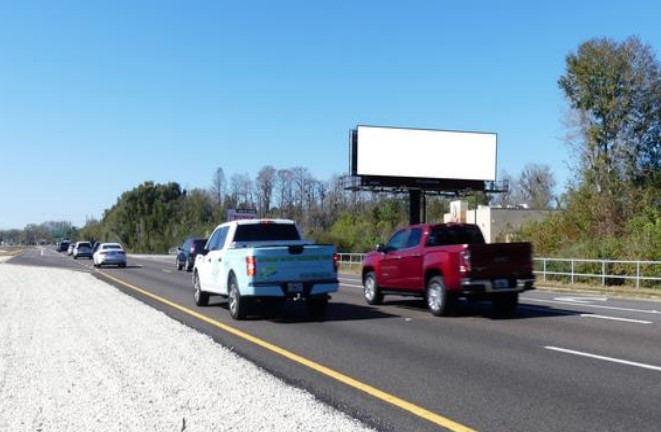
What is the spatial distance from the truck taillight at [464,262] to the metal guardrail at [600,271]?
11531 mm

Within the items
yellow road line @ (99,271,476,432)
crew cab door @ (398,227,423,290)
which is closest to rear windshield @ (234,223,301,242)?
yellow road line @ (99,271,476,432)

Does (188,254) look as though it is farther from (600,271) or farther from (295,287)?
(295,287)

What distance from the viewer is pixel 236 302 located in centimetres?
1498

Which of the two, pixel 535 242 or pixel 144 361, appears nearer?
pixel 144 361

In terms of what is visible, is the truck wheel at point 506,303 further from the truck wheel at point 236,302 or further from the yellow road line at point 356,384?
the yellow road line at point 356,384

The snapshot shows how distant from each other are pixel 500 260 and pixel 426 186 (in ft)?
131

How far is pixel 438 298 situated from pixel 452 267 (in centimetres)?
88

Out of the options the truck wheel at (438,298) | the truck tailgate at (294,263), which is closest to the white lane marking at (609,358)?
the truck wheel at (438,298)

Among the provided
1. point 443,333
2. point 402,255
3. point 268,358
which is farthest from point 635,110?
point 268,358

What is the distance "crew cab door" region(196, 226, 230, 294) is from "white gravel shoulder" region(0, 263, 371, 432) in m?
1.93

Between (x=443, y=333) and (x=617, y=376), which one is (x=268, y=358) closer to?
(x=443, y=333)

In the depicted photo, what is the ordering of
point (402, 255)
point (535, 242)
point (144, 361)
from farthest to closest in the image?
point (535, 242) → point (402, 255) → point (144, 361)

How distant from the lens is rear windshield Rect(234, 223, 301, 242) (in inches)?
639

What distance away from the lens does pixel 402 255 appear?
16938 millimetres
